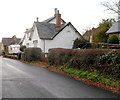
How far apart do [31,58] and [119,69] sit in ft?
49.0

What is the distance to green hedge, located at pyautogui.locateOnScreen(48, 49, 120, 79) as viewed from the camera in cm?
801

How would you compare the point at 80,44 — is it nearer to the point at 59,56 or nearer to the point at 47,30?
the point at 47,30

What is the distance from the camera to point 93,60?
31.9 feet

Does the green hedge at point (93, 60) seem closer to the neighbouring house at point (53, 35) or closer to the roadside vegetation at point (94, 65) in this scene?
the roadside vegetation at point (94, 65)

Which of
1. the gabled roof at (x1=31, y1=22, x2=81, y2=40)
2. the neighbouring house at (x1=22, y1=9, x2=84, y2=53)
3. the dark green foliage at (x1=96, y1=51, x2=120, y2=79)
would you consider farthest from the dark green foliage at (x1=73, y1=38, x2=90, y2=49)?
the dark green foliage at (x1=96, y1=51, x2=120, y2=79)

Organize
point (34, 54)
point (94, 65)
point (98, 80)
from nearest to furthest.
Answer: point (98, 80)
point (94, 65)
point (34, 54)

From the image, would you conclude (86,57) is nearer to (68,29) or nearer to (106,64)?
(106,64)

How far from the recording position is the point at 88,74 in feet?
31.0

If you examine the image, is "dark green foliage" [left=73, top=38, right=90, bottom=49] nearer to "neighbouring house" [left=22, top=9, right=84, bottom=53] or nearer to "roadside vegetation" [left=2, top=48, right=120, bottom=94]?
"neighbouring house" [left=22, top=9, right=84, bottom=53]

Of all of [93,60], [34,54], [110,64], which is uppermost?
[34,54]

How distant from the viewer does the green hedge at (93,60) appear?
8.01m

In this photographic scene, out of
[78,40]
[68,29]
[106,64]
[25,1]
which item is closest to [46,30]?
[68,29]

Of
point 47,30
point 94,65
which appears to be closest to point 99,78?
point 94,65

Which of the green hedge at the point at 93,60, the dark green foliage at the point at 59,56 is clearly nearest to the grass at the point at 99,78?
the green hedge at the point at 93,60
